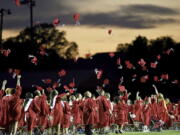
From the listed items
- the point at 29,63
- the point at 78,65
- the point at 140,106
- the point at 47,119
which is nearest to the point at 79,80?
the point at 29,63

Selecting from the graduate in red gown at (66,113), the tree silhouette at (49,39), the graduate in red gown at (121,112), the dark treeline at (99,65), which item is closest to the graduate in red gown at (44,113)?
the graduate in red gown at (66,113)

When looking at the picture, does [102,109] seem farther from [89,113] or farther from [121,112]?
[121,112]

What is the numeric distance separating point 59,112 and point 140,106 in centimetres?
890

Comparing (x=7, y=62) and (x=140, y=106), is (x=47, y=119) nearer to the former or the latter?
(x=140, y=106)

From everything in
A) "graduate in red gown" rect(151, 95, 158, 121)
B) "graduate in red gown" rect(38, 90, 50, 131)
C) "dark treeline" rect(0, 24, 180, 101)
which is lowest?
"graduate in red gown" rect(38, 90, 50, 131)

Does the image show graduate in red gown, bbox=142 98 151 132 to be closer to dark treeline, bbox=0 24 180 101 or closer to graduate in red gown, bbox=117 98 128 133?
graduate in red gown, bbox=117 98 128 133

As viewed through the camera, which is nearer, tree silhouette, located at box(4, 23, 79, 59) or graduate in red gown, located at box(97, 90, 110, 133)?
graduate in red gown, located at box(97, 90, 110, 133)

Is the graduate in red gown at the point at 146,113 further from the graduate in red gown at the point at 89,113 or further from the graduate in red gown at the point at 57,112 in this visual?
the graduate in red gown at the point at 57,112

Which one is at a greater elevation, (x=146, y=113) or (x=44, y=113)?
(x=146, y=113)

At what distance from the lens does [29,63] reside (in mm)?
88688

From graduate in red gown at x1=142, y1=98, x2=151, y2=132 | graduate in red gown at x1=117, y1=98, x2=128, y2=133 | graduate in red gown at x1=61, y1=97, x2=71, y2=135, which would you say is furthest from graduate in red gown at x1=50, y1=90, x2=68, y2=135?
graduate in red gown at x1=142, y1=98, x2=151, y2=132

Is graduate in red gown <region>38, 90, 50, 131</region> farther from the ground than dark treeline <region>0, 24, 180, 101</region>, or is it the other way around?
dark treeline <region>0, 24, 180, 101</region>

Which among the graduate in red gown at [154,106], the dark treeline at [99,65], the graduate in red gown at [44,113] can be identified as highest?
the dark treeline at [99,65]

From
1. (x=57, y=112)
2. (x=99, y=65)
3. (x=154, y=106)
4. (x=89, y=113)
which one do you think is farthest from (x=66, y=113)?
(x=99, y=65)
